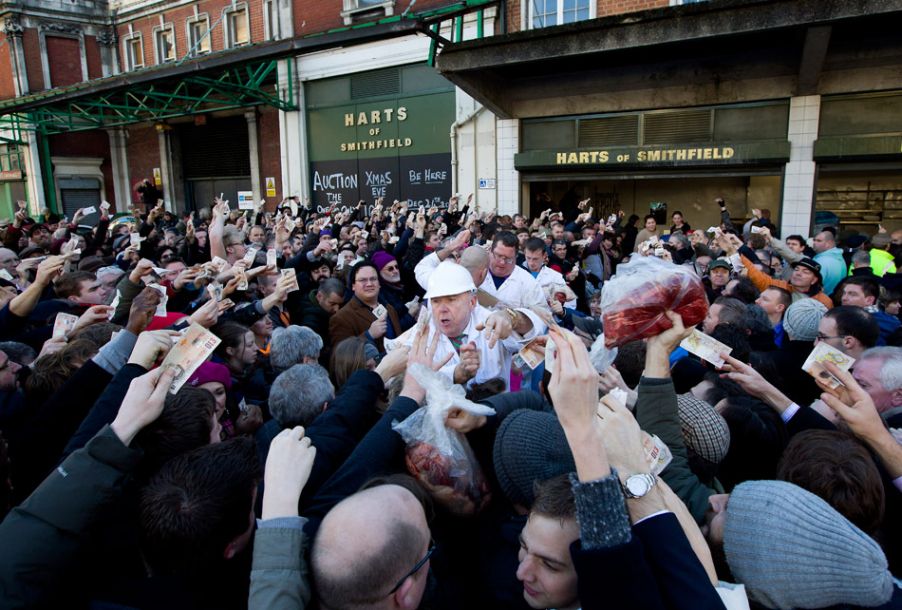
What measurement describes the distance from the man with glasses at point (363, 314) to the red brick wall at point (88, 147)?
23372mm

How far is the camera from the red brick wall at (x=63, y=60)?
2264 cm

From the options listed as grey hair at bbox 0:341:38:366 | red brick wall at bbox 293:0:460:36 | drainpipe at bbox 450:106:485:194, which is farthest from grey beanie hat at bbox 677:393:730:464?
red brick wall at bbox 293:0:460:36

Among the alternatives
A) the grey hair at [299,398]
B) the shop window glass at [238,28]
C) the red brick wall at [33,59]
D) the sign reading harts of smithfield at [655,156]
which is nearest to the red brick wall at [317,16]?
the shop window glass at [238,28]

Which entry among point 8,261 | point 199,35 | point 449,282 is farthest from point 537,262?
point 199,35

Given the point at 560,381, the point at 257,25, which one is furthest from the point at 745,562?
the point at 257,25

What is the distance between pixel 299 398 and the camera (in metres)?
2.54

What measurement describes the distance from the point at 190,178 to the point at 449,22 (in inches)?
503

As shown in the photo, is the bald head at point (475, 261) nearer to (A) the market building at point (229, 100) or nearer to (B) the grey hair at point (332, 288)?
(B) the grey hair at point (332, 288)

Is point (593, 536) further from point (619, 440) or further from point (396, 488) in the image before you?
point (396, 488)

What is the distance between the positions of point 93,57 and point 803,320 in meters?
27.6

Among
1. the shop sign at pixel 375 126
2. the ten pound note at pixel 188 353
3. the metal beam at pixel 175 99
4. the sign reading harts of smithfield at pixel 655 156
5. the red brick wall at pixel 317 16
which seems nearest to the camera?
the ten pound note at pixel 188 353

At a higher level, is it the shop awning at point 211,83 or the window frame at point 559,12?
the window frame at point 559,12

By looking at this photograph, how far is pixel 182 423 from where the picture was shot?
1966mm

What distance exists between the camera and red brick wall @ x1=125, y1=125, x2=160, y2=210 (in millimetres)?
21922
